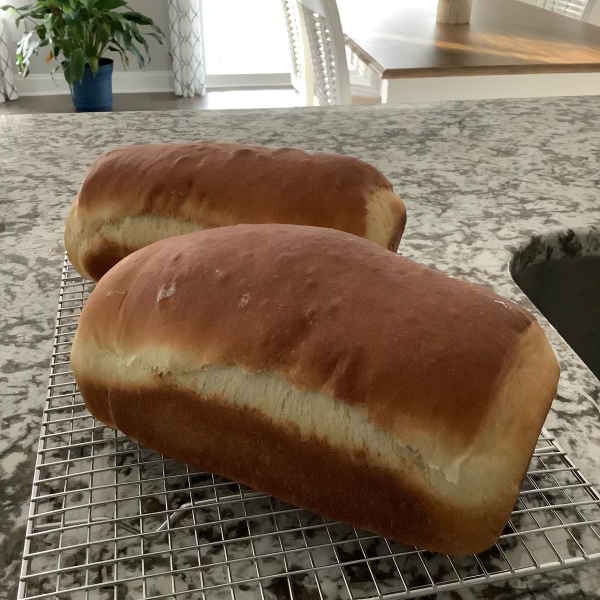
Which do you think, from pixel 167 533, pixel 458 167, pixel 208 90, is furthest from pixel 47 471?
pixel 208 90

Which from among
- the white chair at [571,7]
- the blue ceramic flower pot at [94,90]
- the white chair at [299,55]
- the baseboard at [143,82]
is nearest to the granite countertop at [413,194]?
the white chair at [299,55]

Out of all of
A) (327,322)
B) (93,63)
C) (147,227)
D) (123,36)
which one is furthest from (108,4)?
(327,322)

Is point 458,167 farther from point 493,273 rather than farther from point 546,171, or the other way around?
point 493,273

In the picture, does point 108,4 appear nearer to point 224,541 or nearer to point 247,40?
point 247,40

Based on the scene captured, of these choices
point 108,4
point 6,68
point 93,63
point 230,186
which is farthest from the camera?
point 6,68

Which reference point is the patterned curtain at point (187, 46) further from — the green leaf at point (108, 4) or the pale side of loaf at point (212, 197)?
the pale side of loaf at point (212, 197)

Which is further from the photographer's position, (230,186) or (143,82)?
(143,82)

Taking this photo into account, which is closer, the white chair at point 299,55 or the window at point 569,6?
the white chair at point 299,55
